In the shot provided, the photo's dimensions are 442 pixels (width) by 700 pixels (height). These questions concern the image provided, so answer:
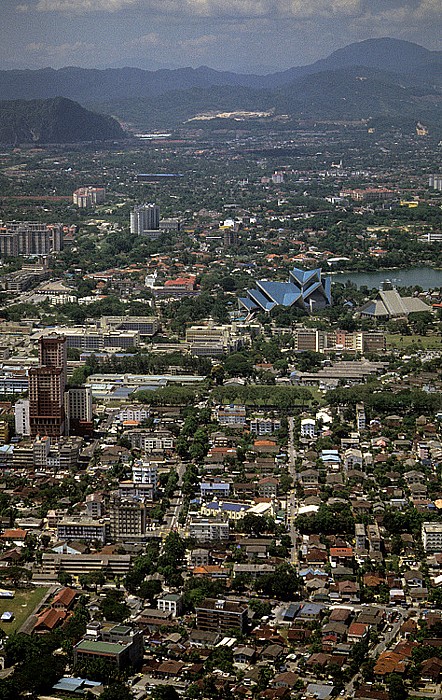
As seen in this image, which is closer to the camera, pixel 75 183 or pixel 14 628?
pixel 14 628

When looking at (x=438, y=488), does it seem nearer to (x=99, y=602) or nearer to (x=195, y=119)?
(x=99, y=602)

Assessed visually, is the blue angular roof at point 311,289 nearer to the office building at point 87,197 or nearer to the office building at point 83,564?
the office building at point 83,564

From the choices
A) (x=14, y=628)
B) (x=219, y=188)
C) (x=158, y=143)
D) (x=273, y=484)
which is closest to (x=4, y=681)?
(x=14, y=628)

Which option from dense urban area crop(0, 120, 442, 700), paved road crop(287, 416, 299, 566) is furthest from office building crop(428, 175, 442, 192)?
paved road crop(287, 416, 299, 566)

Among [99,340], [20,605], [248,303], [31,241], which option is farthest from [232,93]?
[20,605]

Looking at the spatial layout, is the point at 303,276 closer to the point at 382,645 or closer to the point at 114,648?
the point at 382,645

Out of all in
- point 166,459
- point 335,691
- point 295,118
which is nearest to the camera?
point 335,691
